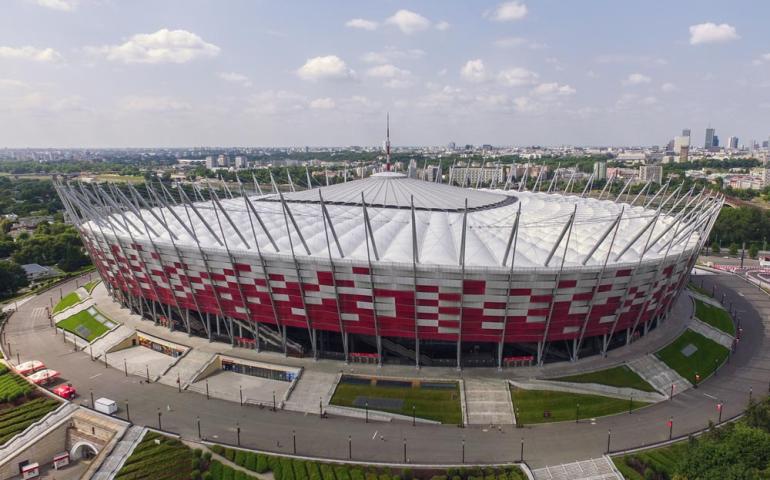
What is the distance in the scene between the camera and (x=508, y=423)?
160 feet

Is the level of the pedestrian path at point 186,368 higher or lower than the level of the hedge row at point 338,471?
higher

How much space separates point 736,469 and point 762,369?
124 ft

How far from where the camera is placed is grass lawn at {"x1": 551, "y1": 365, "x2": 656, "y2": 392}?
180 feet

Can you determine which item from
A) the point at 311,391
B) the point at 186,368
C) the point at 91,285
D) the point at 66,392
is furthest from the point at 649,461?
the point at 91,285

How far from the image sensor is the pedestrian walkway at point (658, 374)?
2213 inches

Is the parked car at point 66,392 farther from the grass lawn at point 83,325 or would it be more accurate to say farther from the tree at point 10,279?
the tree at point 10,279

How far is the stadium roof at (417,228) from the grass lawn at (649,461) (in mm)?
19274

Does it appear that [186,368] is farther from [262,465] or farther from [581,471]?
[581,471]

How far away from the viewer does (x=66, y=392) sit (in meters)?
54.3

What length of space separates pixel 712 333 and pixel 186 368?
242 feet

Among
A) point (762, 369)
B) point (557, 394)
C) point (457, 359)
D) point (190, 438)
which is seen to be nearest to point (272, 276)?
point (190, 438)

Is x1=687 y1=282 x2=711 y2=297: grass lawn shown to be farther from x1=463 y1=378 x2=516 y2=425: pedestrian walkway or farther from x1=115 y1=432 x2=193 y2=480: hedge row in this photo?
x1=115 y1=432 x2=193 y2=480: hedge row

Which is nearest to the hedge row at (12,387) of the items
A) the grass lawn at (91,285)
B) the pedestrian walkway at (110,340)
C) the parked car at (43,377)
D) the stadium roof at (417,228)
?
the parked car at (43,377)

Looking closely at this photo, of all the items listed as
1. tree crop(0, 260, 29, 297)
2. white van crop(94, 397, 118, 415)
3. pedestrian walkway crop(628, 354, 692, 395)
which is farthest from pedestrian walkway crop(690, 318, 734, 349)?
tree crop(0, 260, 29, 297)
